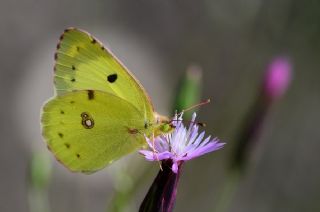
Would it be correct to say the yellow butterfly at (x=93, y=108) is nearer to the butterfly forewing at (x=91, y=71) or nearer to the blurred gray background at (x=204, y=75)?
the butterfly forewing at (x=91, y=71)

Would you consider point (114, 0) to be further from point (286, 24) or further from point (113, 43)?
point (286, 24)

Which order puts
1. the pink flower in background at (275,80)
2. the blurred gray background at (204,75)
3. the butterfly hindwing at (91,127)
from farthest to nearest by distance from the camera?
the blurred gray background at (204,75)
the pink flower in background at (275,80)
the butterfly hindwing at (91,127)

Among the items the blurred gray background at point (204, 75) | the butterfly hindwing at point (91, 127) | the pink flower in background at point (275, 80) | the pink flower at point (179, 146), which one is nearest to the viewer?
the pink flower at point (179, 146)

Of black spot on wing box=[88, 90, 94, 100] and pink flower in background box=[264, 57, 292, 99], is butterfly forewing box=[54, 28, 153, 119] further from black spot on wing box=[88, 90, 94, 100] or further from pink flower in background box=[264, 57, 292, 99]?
pink flower in background box=[264, 57, 292, 99]

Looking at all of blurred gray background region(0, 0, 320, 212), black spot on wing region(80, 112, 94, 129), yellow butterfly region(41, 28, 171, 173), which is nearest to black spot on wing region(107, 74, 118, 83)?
yellow butterfly region(41, 28, 171, 173)

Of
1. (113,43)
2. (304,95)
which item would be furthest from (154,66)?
(304,95)

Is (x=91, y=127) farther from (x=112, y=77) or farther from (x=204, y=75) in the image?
(x=204, y=75)

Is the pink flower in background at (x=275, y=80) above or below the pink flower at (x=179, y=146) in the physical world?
above

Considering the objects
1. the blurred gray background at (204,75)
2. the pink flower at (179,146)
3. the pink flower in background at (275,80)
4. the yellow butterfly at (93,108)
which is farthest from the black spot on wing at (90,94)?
the blurred gray background at (204,75)
